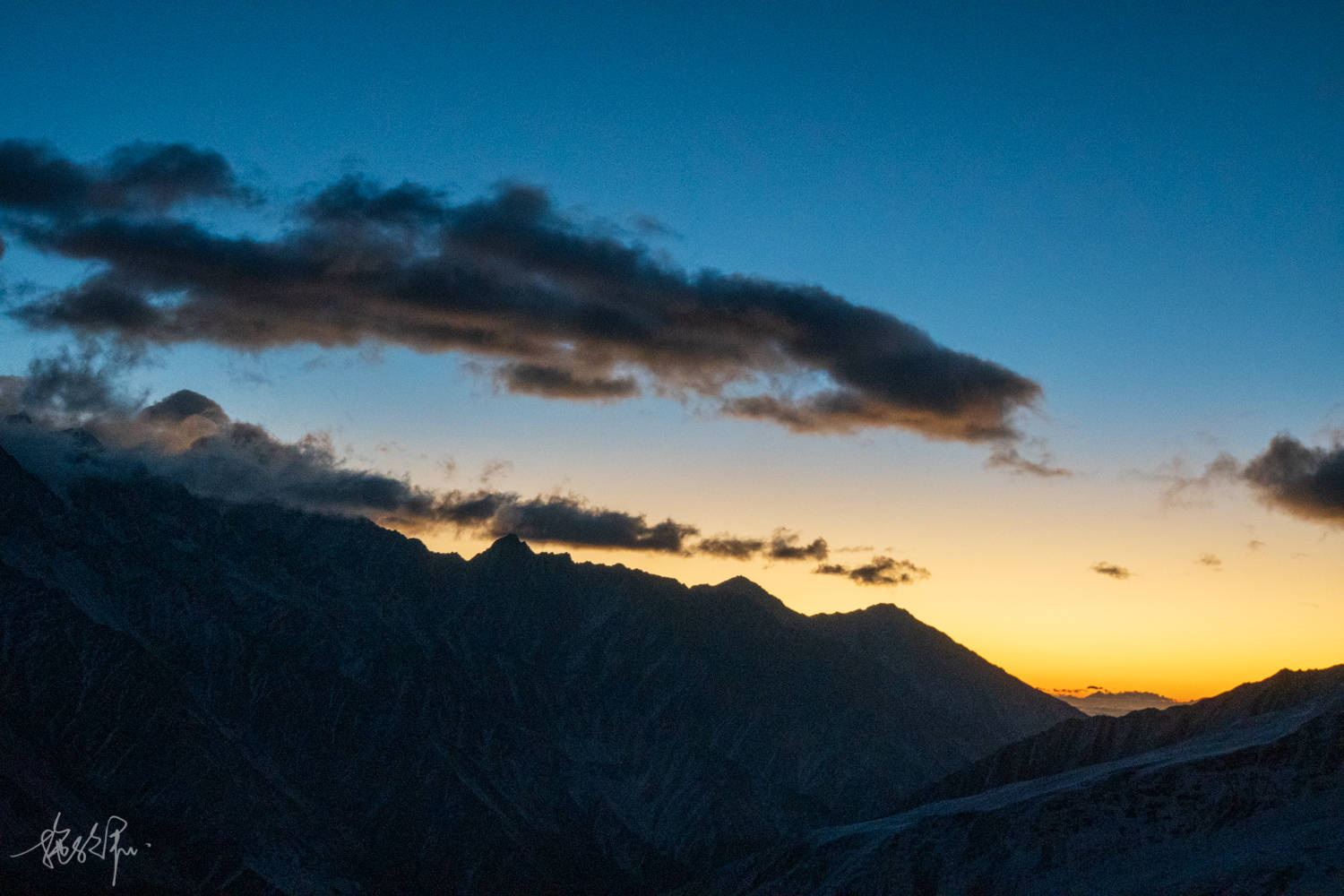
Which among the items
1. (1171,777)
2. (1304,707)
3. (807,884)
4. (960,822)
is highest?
(1304,707)

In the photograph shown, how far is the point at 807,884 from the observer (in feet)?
647

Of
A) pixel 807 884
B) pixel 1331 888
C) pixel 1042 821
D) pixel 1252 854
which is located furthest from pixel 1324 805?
pixel 807 884

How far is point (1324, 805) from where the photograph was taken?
15312cm

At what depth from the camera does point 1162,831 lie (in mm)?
161125

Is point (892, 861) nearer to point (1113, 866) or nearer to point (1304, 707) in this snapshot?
point (1113, 866)

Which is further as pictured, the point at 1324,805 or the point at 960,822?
the point at 960,822

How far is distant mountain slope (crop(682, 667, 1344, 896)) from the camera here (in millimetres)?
146375

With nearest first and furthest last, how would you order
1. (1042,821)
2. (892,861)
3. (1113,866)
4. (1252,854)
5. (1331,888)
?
(1331,888) < (1252,854) < (1113,866) < (1042,821) < (892,861)

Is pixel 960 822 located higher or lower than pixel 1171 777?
lower

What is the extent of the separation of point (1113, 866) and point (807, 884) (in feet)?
177

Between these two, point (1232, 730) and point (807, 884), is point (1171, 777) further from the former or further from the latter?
point (807, 884)

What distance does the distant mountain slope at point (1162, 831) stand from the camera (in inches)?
5763

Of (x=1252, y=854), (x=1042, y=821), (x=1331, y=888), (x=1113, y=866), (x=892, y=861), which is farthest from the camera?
(x=892, y=861)

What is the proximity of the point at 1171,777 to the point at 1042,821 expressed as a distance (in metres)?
18.6
